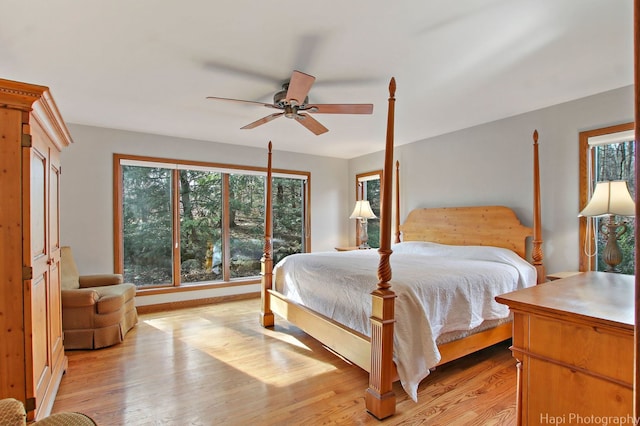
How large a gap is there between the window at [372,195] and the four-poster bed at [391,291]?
2.99 feet

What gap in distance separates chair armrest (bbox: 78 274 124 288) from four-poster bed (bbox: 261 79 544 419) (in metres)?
1.81

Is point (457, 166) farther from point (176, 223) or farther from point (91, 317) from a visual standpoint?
point (91, 317)

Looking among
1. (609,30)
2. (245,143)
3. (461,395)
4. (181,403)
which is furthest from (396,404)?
(245,143)

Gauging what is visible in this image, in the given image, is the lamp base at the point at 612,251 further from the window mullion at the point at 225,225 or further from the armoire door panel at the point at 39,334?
the window mullion at the point at 225,225

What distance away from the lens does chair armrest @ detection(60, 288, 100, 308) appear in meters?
3.07

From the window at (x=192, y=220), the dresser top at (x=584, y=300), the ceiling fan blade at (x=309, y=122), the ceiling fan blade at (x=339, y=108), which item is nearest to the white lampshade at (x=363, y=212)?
the window at (x=192, y=220)

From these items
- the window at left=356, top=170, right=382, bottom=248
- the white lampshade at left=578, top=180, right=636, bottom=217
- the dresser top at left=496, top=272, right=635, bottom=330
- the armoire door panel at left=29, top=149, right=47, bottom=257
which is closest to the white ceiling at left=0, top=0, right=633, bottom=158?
the armoire door panel at left=29, top=149, right=47, bottom=257

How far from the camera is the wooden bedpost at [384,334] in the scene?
2.03 metres

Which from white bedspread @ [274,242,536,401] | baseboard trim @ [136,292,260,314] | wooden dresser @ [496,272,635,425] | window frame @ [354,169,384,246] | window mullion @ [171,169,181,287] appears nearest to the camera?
wooden dresser @ [496,272,635,425]

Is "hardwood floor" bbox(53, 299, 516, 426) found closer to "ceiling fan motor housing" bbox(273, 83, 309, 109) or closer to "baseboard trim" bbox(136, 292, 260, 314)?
"baseboard trim" bbox(136, 292, 260, 314)

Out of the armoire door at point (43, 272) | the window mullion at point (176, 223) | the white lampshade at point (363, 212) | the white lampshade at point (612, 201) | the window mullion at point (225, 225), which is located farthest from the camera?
the white lampshade at point (363, 212)

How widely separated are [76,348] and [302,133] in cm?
355

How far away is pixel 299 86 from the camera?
2316 millimetres

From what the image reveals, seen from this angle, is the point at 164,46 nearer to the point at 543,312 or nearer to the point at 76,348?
the point at 543,312
